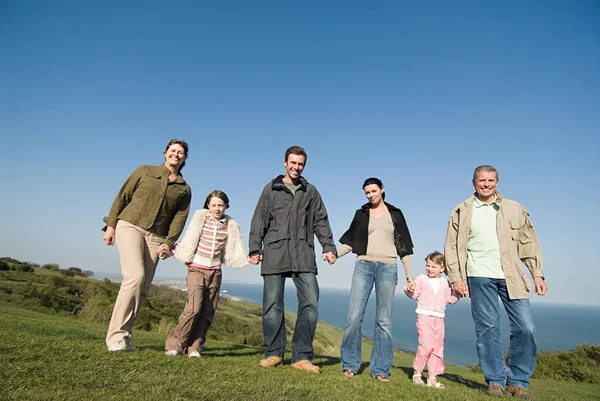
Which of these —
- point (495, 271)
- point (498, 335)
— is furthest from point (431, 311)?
point (495, 271)

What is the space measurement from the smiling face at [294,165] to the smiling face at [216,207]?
1077 mm

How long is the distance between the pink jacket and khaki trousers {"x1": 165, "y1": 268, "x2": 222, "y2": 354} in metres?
2.78

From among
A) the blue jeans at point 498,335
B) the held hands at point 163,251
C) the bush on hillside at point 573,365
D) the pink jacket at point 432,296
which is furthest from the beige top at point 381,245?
the bush on hillside at point 573,365

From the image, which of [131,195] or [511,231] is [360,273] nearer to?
[511,231]

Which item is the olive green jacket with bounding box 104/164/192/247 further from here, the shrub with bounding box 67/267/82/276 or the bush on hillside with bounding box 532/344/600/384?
the shrub with bounding box 67/267/82/276

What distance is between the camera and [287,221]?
5020mm

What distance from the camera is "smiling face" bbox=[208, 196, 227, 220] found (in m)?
5.40

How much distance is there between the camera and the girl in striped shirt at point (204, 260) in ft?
16.5

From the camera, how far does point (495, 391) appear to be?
438cm


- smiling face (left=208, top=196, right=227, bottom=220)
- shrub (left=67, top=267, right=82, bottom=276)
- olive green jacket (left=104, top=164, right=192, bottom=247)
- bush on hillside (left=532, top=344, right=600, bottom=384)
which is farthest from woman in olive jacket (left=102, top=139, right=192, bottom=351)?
shrub (left=67, top=267, right=82, bottom=276)

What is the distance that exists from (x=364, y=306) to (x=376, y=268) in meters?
0.55

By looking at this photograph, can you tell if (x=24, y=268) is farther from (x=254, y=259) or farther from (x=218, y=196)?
(x=254, y=259)

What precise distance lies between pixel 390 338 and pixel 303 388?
1953mm

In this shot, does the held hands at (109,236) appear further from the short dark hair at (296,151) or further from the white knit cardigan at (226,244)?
the short dark hair at (296,151)
